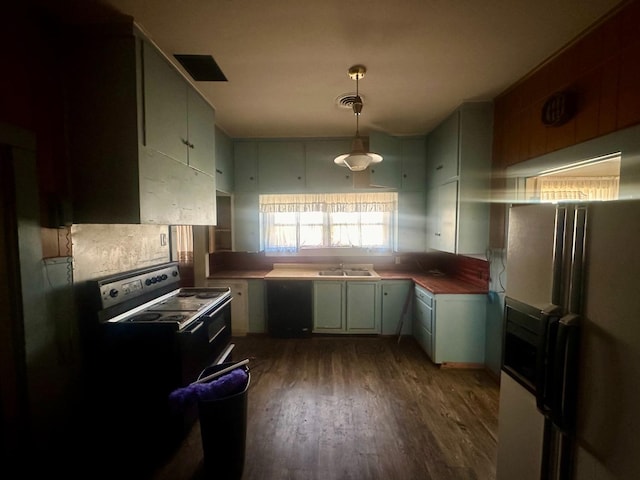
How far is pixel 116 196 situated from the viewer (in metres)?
1.58

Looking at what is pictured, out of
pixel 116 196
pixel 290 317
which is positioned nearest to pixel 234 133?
A: pixel 116 196

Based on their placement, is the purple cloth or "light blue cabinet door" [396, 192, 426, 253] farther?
"light blue cabinet door" [396, 192, 426, 253]

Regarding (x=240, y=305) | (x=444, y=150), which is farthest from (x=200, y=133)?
(x=444, y=150)

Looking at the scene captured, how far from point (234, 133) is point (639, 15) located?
3.41m

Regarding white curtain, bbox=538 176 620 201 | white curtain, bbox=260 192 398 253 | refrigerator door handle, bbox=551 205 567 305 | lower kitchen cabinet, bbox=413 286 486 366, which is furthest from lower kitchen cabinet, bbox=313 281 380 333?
refrigerator door handle, bbox=551 205 567 305

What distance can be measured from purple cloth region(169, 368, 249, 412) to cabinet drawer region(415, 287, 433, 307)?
2.02 metres

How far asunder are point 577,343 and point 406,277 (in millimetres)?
2529

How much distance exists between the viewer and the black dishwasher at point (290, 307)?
349 centimetres

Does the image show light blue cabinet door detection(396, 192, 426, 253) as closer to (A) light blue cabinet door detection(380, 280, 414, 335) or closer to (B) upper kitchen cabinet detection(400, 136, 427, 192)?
(B) upper kitchen cabinet detection(400, 136, 427, 192)

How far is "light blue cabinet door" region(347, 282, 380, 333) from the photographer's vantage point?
3.49 metres

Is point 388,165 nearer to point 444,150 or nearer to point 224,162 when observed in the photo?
point 444,150

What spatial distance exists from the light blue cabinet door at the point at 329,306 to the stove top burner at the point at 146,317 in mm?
1922

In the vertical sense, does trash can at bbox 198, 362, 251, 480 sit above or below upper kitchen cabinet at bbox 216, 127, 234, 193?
below

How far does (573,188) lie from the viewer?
2.31 meters
